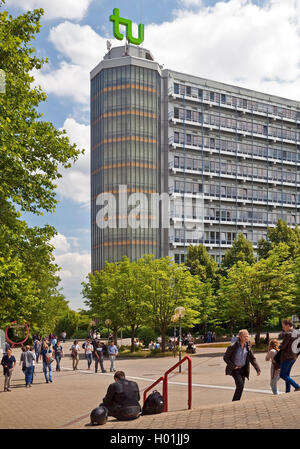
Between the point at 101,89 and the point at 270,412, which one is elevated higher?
the point at 101,89

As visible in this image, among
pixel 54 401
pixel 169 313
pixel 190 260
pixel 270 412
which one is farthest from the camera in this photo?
pixel 190 260

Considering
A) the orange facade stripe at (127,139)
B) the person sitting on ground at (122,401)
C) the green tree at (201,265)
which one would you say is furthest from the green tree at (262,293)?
the orange facade stripe at (127,139)

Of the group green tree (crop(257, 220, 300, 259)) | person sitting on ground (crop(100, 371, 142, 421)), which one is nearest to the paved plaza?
person sitting on ground (crop(100, 371, 142, 421))

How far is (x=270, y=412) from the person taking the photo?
9.50 meters

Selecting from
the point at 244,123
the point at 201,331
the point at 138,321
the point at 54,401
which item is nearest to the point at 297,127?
the point at 244,123

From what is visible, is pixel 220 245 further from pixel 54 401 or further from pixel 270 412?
pixel 270 412

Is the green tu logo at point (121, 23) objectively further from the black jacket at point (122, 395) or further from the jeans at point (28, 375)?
the black jacket at point (122, 395)

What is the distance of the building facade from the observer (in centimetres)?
9425

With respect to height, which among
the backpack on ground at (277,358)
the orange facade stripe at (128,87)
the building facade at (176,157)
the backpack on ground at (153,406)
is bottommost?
the backpack on ground at (153,406)

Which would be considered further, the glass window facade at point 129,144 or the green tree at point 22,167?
the glass window facade at point 129,144

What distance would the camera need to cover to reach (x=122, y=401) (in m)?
→ 10.5

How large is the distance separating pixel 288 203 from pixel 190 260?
39158 millimetres

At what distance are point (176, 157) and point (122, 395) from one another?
8661 centimetres

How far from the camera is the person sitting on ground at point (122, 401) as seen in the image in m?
10.4
